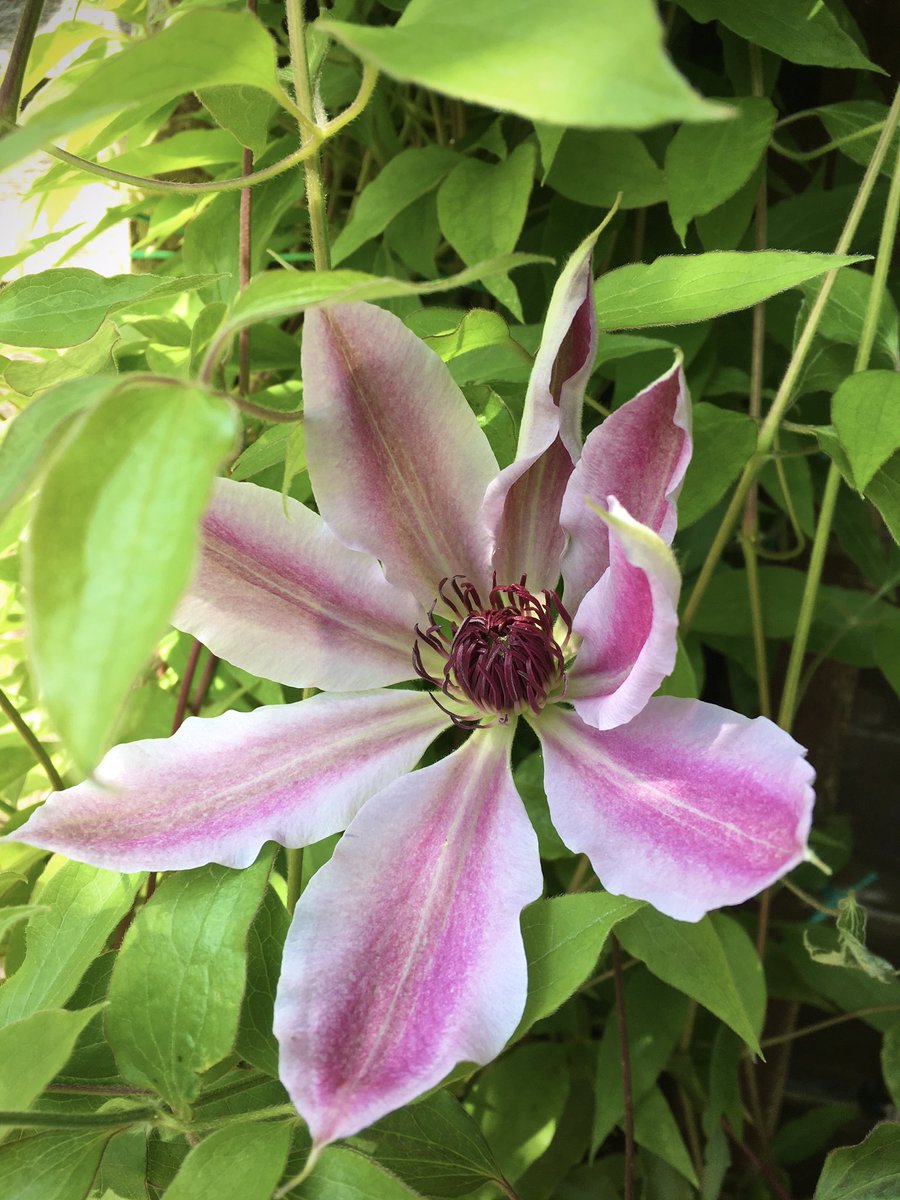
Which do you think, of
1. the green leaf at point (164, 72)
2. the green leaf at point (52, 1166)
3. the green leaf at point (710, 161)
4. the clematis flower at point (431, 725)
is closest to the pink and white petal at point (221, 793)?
the clematis flower at point (431, 725)

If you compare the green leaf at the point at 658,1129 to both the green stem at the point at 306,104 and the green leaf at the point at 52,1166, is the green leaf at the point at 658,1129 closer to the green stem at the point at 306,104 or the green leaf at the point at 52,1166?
the green leaf at the point at 52,1166

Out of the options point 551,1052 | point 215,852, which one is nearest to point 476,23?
point 215,852

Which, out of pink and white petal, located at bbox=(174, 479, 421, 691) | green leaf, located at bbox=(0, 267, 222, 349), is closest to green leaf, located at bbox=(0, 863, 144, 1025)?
pink and white petal, located at bbox=(174, 479, 421, 691)

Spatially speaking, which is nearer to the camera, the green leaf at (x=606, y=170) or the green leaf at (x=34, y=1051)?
the green leaf at (x=34, y=1051)

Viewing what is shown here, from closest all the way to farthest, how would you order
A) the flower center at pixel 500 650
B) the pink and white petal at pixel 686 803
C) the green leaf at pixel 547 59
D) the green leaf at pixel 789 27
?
the green leaf at pixel 547 59, the pink and white petal at pixel 686 803, the flower center at pixel 500 650, the green leaf at pixel 789 27

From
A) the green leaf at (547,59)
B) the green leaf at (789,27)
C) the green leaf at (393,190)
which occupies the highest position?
the green leaf at (547,59)

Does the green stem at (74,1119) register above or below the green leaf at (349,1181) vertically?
above

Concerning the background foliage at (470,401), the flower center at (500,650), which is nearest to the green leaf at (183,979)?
the background foliage at (470,401)

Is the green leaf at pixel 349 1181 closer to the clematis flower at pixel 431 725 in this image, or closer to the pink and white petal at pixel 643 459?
the clematis flower at pixel 431 725

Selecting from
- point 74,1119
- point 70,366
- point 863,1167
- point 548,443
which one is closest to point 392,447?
point 548,443

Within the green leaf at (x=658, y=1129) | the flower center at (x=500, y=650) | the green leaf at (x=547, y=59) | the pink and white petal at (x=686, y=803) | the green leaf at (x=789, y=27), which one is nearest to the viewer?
the green leaf at (x=547, y=59)
